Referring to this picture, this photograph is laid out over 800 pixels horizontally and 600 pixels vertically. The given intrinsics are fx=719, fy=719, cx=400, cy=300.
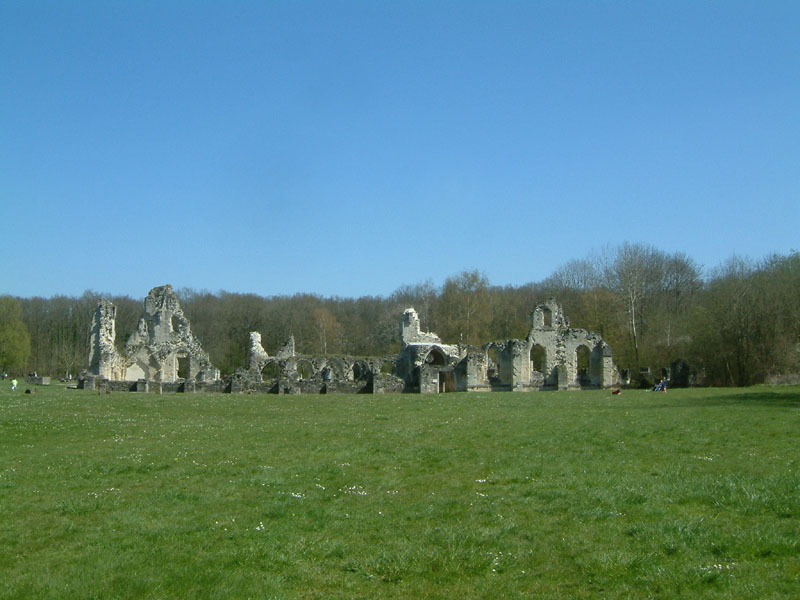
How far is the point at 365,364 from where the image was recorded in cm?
5206

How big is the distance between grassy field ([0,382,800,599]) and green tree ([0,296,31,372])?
2118 inches

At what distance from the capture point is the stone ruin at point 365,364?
38688mm

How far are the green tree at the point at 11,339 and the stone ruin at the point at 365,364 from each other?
21024 mm

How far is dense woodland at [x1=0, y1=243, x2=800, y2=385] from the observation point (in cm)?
3853

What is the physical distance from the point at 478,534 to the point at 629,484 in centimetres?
301

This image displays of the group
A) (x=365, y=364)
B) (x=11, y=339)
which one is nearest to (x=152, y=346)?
(x=365, y=364)

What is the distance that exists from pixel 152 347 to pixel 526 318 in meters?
39.4

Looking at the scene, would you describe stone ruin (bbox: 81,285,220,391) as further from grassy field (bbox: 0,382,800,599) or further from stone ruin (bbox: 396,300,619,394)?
grassy field (bbox: 0,382,800,599)

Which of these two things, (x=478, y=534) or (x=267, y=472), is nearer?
(x=478, y=534)

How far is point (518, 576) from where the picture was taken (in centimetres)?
605

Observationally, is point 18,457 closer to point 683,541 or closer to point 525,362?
point 683,541

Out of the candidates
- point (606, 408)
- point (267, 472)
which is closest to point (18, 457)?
point (267, 472)

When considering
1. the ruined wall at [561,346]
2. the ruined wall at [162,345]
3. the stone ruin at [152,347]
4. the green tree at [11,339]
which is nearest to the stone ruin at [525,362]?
the ruined wall at [561,346]

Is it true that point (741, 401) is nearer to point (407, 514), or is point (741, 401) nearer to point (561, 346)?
point (407, 514)
